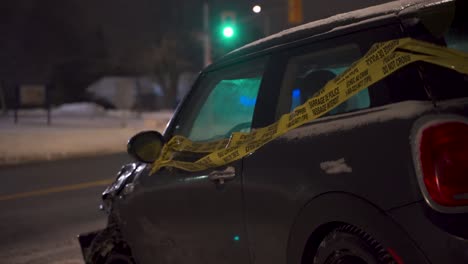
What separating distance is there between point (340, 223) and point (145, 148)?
163 cm

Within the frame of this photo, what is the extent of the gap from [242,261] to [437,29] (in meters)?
1.47

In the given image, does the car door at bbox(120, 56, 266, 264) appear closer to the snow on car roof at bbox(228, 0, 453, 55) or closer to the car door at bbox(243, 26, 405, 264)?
the car door at bbox(243, 26, 405, 264)

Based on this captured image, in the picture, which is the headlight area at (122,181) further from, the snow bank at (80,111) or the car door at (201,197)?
the snow bank at (80,111)

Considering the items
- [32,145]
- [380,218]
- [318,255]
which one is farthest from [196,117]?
[32,145]

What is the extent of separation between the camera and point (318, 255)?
2.51m

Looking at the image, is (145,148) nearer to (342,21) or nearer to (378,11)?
(342,21)

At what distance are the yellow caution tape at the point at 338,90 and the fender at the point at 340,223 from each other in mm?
467

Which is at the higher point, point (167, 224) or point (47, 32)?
point (47, 32)

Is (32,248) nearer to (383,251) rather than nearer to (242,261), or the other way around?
(242,261)

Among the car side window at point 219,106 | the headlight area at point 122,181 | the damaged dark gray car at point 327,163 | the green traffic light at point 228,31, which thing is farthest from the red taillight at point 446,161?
the green traffic light at point 228,31

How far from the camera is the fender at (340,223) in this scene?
84.7 inches

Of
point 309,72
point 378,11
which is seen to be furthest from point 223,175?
point 378,11

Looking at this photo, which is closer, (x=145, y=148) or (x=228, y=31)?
(x=145, y=148)

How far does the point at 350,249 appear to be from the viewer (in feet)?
7.69
